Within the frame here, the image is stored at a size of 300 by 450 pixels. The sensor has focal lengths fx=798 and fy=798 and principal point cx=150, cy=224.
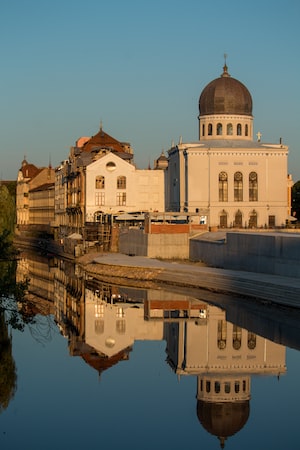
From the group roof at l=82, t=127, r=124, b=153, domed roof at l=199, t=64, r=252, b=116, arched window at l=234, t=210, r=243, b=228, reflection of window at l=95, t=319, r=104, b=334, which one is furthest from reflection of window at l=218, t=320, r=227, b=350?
roof at l=82, t=127, r=124, b=153

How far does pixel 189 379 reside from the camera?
1057 inches

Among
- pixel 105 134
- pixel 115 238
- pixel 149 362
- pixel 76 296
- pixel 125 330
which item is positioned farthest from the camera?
pixel 105 134

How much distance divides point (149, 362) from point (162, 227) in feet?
115

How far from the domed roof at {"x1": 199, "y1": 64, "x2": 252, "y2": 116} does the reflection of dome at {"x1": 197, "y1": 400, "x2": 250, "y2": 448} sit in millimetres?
64169

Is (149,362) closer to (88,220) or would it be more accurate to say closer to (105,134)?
(88,220)

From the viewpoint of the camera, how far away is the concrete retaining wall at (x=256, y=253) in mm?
43219

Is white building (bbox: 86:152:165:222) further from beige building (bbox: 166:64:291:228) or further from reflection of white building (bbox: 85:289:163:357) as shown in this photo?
reflection of white building (bbox: 85:289:163:357)

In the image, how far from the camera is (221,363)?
2947 cm

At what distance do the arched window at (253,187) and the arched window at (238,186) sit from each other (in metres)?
1.02

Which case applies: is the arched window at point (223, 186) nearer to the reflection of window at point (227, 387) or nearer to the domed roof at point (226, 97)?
the domed roof at point (226, 97)

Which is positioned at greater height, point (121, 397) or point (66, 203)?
point (66, 203)

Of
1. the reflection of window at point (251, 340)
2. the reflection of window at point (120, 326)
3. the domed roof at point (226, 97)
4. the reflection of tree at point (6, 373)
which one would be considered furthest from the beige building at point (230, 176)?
the reflection of tree at point (6, 373)

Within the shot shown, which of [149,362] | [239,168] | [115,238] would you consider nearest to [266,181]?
[239,168]

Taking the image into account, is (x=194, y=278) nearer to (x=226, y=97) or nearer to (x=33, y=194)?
(x=226, y=97)
